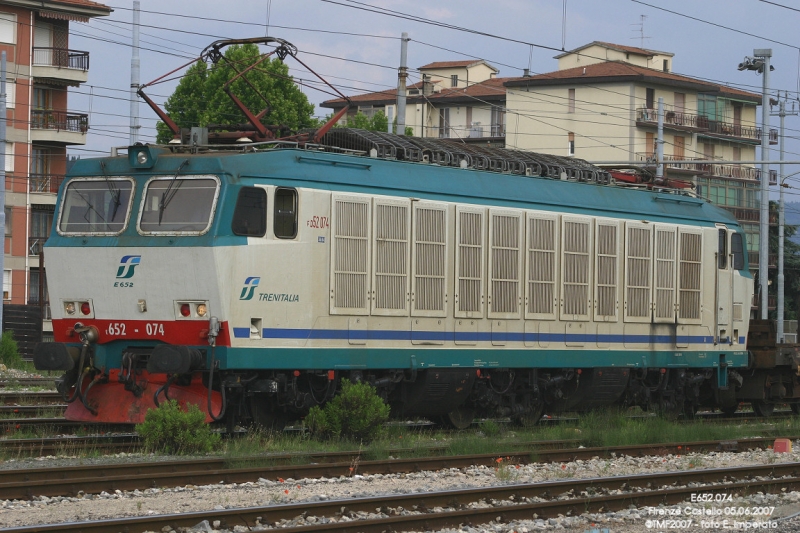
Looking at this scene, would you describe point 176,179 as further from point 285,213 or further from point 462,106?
point 462,106

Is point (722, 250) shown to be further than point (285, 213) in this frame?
Yes

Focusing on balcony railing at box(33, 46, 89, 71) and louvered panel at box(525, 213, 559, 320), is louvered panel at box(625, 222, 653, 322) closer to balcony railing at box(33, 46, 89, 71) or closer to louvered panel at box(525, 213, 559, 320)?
louvered panel at box(525, 213, 559, 320)

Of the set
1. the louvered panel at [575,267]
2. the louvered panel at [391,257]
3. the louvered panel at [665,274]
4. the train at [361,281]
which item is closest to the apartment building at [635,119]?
the louvered panel at [665,274]

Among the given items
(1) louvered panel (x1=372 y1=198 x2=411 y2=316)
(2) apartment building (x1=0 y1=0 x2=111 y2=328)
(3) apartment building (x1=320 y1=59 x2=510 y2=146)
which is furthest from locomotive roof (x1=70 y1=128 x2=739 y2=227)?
(3) apartment building (x1=320 y1=59 x2=510 y2=146)

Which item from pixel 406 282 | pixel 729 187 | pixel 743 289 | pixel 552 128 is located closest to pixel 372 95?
pixel 552 128

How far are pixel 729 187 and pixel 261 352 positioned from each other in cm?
7096

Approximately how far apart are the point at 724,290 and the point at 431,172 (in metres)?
7.95

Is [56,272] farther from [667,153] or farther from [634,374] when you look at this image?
[667,153]

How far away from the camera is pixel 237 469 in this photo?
512 inches

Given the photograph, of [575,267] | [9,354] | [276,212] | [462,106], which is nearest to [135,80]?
[9,354]

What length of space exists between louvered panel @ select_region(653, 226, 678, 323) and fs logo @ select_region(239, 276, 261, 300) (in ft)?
30.0

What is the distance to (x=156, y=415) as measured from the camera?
14828 millimetres

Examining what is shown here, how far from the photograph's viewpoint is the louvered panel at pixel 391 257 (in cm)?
1711

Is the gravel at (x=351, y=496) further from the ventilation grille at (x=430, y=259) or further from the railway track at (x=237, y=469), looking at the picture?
the ventilation grille at (x=430, y=259)
